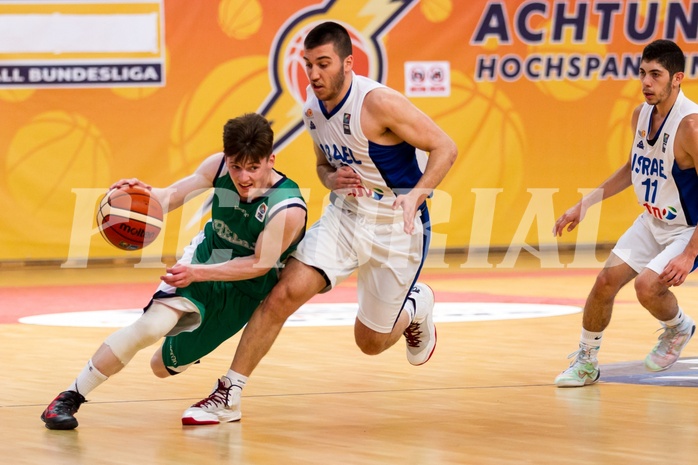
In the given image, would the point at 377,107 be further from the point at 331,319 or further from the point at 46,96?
the point at 46,96

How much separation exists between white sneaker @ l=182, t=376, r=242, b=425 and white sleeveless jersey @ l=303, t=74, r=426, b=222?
1359mm

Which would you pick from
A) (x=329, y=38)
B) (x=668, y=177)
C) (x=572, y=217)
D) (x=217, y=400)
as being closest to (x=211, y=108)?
(x=572, y=217)

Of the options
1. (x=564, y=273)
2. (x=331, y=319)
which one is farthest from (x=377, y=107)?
(x=564, y=273)

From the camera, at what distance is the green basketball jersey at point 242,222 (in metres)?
6.01

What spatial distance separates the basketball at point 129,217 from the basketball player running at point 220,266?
6 cm

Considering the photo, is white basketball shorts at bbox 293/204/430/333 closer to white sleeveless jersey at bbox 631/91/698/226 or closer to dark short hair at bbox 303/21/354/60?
dark short hair at bbox 303/21/354/60

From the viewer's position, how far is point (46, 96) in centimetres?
1350

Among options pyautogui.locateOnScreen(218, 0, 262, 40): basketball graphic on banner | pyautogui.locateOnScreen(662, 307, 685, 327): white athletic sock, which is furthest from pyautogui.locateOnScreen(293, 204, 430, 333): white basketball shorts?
pyautogui.locateOnScreen(218, 0, 262, 40): basketball graphic on banner

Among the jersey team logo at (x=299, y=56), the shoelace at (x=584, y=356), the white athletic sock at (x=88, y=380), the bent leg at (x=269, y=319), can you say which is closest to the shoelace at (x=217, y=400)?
the bent leg at (x=269, y=319)

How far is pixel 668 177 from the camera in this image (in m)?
6.94

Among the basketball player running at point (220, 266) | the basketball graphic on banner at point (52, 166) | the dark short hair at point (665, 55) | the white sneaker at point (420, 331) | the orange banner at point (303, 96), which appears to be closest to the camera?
the basketball player running at point (220, 266)

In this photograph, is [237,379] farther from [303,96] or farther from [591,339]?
[303,96]

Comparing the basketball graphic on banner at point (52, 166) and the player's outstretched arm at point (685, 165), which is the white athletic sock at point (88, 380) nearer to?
the player's outstretched arm at point (685, 165)

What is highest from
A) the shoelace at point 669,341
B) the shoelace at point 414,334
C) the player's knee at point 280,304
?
the player's knee at point 280,304
